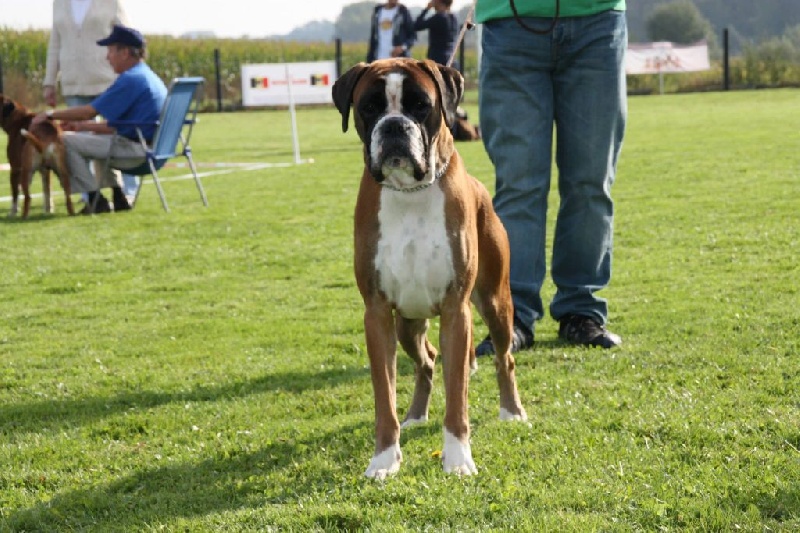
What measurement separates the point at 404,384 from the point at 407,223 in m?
1.35

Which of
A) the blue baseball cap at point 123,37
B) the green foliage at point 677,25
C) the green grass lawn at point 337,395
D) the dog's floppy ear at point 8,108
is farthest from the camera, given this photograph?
the green foliage at point 677,25

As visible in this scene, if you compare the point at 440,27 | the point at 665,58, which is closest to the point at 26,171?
the point at 440,27

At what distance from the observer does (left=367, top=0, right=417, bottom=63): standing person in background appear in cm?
1675

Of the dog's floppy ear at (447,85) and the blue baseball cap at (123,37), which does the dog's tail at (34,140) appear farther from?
the dog's floppy ear at (447,85)

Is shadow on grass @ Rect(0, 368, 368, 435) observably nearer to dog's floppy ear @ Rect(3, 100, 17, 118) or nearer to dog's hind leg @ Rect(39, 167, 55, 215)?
dog's hind leg @ Rect(39, 167, 55, 215)

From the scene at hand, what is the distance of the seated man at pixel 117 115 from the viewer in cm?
1089

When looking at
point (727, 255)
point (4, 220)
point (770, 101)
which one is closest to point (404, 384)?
point (727, 255)

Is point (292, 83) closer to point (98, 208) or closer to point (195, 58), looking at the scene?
point (98, 208)

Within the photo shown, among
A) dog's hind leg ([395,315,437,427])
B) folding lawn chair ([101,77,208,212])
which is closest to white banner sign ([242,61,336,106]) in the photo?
folding lawn chair ([101,77,208,212])

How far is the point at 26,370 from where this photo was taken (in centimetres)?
541

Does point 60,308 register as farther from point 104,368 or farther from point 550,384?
point 550,384

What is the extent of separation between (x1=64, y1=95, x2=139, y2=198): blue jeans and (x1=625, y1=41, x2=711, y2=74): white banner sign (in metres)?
25.1

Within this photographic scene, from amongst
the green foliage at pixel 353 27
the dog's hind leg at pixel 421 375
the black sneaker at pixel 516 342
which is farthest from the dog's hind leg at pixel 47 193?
the green foliage at pixel 353 27

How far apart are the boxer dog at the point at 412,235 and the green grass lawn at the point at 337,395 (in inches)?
9.3
